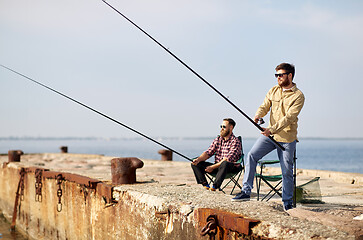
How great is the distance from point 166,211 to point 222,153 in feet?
5.70

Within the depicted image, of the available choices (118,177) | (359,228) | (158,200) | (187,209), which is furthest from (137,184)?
(359,228)

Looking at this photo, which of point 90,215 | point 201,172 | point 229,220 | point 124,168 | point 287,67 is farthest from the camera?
point 90,215

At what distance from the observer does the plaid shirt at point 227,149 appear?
21.7ft

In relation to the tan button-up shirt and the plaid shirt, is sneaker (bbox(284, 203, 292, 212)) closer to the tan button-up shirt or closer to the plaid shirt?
the tan button-up shirt

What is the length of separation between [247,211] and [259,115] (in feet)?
4.74

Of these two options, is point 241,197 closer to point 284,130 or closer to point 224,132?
point 284,130

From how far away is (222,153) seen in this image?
6.77m

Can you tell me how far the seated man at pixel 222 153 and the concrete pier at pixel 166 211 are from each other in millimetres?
269

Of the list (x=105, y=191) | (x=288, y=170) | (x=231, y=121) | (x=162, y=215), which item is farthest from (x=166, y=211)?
(x=231, y=121)

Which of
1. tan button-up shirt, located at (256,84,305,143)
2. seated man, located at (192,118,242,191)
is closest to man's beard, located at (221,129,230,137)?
seated man, located at (192,118,242,191)

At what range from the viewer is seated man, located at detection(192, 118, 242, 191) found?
6.58 metres

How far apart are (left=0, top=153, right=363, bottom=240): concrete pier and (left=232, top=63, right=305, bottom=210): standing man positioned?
1.15 ft

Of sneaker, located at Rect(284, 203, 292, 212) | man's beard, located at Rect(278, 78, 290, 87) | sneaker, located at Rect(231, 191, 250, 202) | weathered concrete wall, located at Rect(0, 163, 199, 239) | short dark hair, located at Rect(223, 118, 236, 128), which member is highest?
man's beard, located at Rect(278, 78, 290, 87)

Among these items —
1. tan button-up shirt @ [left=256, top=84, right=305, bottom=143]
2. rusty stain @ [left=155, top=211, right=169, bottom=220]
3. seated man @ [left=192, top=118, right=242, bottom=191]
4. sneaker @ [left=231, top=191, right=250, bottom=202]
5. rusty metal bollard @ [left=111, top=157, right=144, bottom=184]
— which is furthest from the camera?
rusty metal bollard @ [left=111, top=157, right=144, bottom=184]
